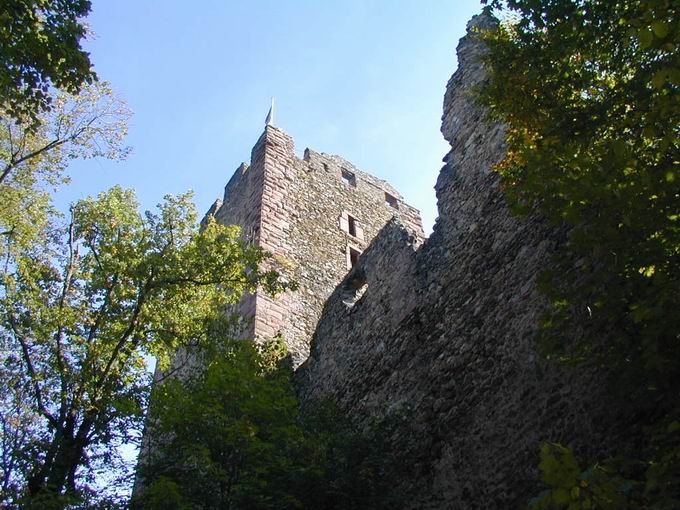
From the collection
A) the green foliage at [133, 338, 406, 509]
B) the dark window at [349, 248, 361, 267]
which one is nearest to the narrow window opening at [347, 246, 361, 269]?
the dark window at [349, 248, 361, 267]

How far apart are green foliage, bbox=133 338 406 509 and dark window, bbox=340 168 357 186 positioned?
10055 millimetres

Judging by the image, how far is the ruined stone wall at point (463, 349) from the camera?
5.82m

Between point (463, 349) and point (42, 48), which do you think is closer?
point (42, 48)

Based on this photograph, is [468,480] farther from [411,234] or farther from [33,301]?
[33,301]

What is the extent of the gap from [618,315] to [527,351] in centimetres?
156

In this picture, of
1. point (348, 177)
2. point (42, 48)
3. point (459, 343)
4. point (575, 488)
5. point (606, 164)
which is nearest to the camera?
point (575, 488)

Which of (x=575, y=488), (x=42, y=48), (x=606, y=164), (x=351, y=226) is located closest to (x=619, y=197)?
(x=606, y=164)

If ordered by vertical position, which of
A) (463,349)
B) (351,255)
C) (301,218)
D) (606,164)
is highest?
(301,218)

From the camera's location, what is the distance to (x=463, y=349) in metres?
7.31

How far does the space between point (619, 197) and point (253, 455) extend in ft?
14.0

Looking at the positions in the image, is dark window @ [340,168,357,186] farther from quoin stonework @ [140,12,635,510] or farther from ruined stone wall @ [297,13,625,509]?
ruined stone wall @ [297,13,625,509]

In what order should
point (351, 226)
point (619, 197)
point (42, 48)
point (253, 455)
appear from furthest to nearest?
point (351, 226) < point (253, 455) < point (42, 48) < point (619, 197)

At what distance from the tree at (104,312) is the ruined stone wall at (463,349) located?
171cm

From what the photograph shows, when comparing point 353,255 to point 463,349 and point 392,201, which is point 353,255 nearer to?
point 392,201
